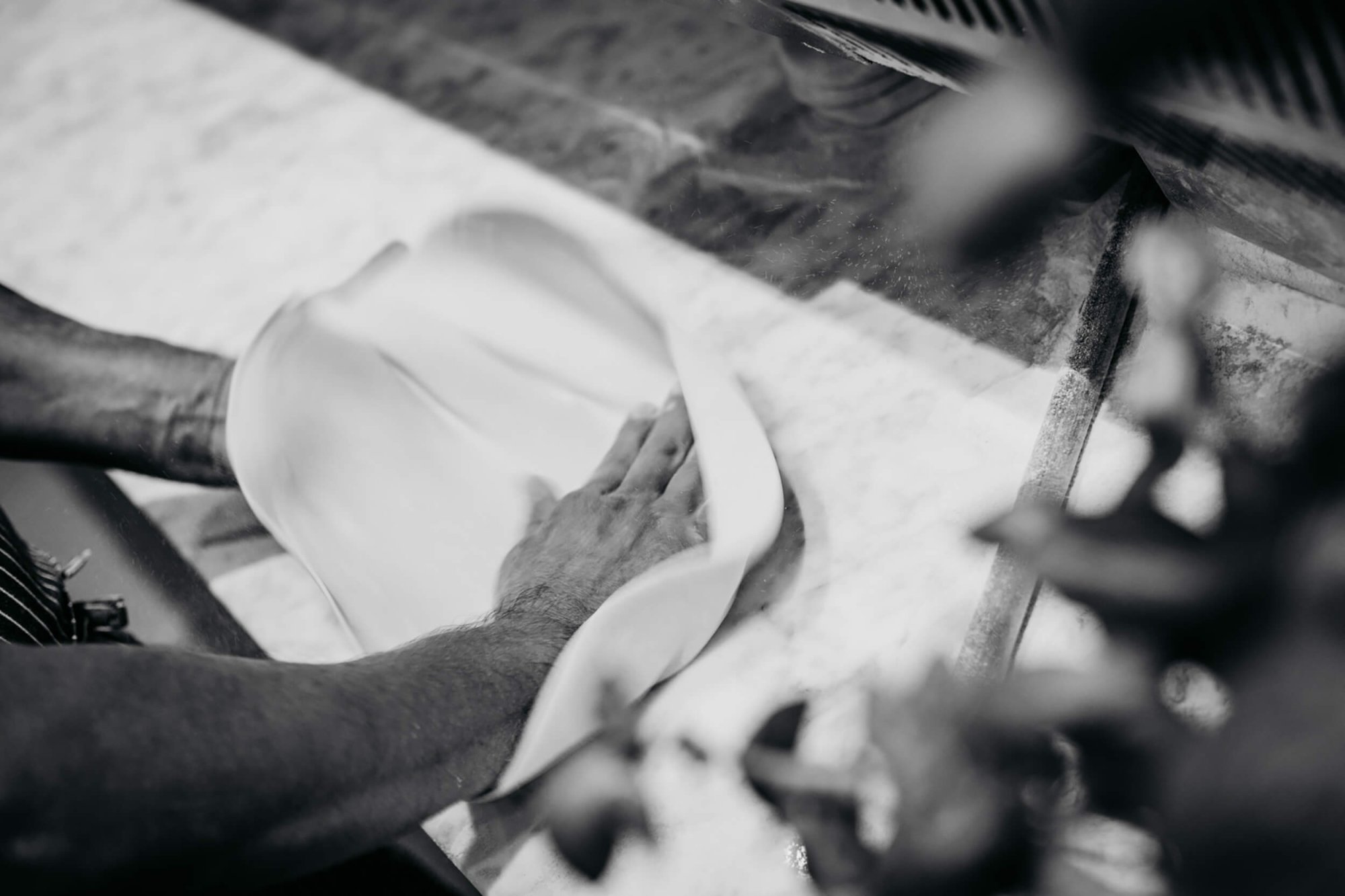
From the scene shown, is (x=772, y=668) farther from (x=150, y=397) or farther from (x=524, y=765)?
(x=150, y=397)

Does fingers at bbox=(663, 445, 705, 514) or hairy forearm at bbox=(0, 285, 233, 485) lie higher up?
hairy forearm at bbox=(0, 285, 233, 485)

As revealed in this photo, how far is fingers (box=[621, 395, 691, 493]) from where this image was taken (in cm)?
94

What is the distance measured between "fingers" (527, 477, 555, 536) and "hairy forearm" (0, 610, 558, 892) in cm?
25

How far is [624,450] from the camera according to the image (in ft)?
3.19

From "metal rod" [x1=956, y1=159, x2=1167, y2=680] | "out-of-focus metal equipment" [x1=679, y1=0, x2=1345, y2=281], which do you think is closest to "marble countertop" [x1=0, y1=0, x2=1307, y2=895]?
"metal rod" [x1=956, y1=159, x2=1167, y2=680]

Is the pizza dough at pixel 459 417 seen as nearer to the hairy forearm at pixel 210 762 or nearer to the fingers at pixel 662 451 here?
the fingers at pixel 662 451

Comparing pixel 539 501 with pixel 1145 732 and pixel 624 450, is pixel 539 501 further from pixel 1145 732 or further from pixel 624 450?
pixel 1145 732

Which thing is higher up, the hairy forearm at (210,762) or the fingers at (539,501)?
the hairy forearm at (210,762)

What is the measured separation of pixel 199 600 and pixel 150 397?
0.69 ft

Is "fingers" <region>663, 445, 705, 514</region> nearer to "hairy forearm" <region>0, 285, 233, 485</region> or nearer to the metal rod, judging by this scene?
the metal rod

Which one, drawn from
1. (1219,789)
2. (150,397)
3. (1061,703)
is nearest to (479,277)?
(150,397)

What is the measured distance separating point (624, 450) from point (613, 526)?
0.28 ft

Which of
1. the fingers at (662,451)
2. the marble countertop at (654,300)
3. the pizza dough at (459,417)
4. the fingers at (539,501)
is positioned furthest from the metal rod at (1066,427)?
the fingers at (539,501)

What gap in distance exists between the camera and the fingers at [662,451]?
3.08 feet
